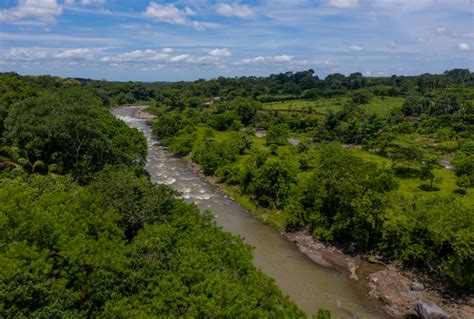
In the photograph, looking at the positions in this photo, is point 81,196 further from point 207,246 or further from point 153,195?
point 207,246

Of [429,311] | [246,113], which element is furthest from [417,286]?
[246,113]

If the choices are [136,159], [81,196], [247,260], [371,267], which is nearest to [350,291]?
[371,267]

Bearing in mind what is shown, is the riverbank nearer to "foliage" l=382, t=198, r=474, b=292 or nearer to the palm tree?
"foliage" l=382, t=198, r=474, b=292

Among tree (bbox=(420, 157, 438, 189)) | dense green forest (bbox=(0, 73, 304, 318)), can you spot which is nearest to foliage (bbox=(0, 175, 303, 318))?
dense green forest (bbox=(0, 73, 304, 318))

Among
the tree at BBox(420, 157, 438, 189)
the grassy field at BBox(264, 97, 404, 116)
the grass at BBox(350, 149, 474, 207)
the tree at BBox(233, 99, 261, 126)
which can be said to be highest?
the grassy field at BBox(264, 97, 404, 116)

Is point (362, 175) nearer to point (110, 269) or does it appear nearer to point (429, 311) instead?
point (429, 311)

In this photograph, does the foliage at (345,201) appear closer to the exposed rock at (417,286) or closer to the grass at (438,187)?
the exposed rock at (417,286)

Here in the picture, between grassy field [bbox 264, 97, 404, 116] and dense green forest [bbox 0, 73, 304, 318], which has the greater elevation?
grassy field [bbox 264, 97, 404, 116]
